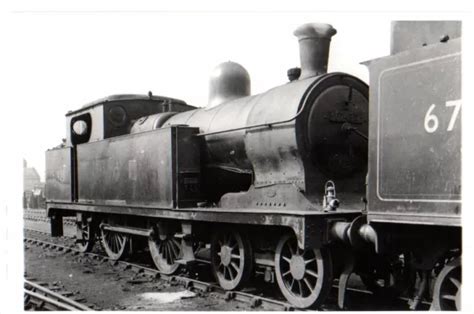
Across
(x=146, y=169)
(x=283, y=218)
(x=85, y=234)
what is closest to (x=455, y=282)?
(x=283, y=218)

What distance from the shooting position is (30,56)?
5.87 m

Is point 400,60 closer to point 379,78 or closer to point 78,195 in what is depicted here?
point 379,78

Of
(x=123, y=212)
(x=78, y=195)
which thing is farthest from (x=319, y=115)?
(x=78, y=195)

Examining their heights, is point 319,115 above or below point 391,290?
above

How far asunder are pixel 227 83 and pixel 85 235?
476cm

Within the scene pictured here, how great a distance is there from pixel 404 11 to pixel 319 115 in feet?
5.10

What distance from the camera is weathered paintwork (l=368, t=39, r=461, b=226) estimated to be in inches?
167

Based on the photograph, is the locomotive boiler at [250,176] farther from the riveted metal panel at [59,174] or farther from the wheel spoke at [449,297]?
the wheel spoke at [449,297]

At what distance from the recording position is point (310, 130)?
19.9ft

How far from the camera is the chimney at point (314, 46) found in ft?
21.6

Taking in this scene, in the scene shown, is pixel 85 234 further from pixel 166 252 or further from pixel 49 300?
pixel 49 300

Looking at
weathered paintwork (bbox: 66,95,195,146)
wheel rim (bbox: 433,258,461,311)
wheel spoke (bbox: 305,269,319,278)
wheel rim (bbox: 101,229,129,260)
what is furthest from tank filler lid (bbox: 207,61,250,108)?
wheel rim (bbox: 433,258,461,311)

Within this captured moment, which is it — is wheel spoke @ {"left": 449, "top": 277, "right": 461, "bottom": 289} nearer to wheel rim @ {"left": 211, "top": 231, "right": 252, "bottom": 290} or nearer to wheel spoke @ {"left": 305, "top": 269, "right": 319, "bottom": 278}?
wheel spoke @ {"left": 305, "top": 269, "right": 319, "bottom": 278}

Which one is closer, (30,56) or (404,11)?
(404,11)
